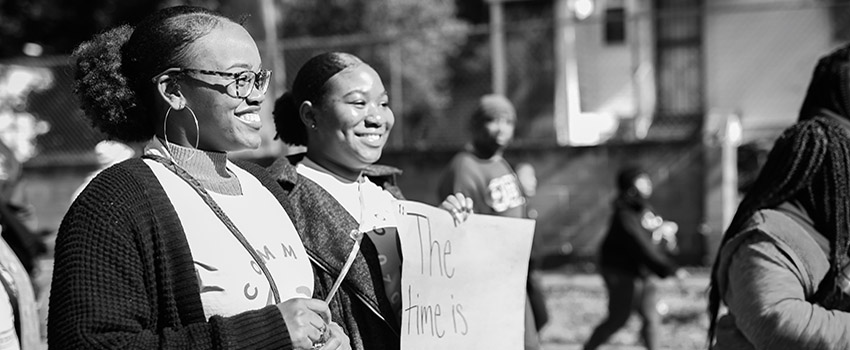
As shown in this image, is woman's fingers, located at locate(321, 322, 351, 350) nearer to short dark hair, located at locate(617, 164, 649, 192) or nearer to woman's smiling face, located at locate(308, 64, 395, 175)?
woman's smiling face, located at locate(308, 64, 395, 175)

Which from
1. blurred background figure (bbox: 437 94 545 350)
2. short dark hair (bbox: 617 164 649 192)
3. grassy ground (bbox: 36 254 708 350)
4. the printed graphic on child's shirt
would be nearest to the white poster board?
blurred background figure (bbox: 437 94 545 350)

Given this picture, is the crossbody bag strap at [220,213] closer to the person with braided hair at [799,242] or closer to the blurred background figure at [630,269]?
the person with braided hair at [799,242]

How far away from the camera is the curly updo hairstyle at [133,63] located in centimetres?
195

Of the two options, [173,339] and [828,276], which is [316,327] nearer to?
[173,339]

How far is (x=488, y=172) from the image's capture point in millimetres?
5402

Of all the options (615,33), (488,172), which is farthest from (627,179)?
(615,33)

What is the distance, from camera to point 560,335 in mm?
7352

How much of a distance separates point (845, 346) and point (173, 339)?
1.70 metres

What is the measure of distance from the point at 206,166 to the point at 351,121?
720mm

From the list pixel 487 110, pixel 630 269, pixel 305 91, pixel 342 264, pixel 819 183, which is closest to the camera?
pixel 342 264

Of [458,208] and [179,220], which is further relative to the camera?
[458,208]

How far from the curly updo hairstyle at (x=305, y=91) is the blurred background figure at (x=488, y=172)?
2.27 m

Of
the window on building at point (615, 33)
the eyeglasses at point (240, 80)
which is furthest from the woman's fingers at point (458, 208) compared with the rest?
the window on building at point (615, 33)

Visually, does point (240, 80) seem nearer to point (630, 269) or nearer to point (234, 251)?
point (234, 251)
